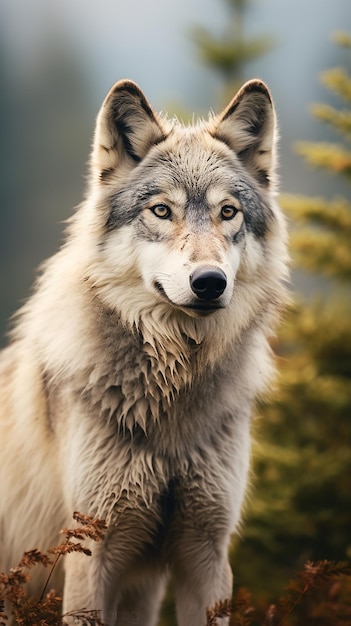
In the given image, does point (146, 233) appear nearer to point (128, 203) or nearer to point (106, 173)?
point (128, 203)

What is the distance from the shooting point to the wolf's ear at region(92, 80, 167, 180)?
4.12m

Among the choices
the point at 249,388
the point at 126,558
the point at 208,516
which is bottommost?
the point at 126,558

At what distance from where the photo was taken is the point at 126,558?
407 cm

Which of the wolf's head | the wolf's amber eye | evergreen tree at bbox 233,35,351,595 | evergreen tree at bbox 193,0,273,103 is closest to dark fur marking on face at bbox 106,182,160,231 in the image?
the wolf's head

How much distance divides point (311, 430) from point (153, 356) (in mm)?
3958

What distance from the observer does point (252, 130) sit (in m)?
4.41

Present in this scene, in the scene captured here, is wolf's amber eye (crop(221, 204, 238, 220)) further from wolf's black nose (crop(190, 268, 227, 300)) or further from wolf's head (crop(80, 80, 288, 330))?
wolf's black nose (crop(190, 268, 227, 300))

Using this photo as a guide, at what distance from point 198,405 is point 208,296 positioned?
2.37ft

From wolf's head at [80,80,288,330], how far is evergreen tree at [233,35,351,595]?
2.74 m

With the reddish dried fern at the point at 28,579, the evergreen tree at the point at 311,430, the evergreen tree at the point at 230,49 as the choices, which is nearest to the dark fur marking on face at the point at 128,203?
the reddish dried fern at the point at 28,579

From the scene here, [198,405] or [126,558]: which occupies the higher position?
[198,405]

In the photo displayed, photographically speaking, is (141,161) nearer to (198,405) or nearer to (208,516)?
(198,405)

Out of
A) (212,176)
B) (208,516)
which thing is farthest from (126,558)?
(212,176)

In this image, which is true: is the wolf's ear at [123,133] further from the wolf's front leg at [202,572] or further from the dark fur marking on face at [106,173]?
the wolf's front leg at [202,572]
